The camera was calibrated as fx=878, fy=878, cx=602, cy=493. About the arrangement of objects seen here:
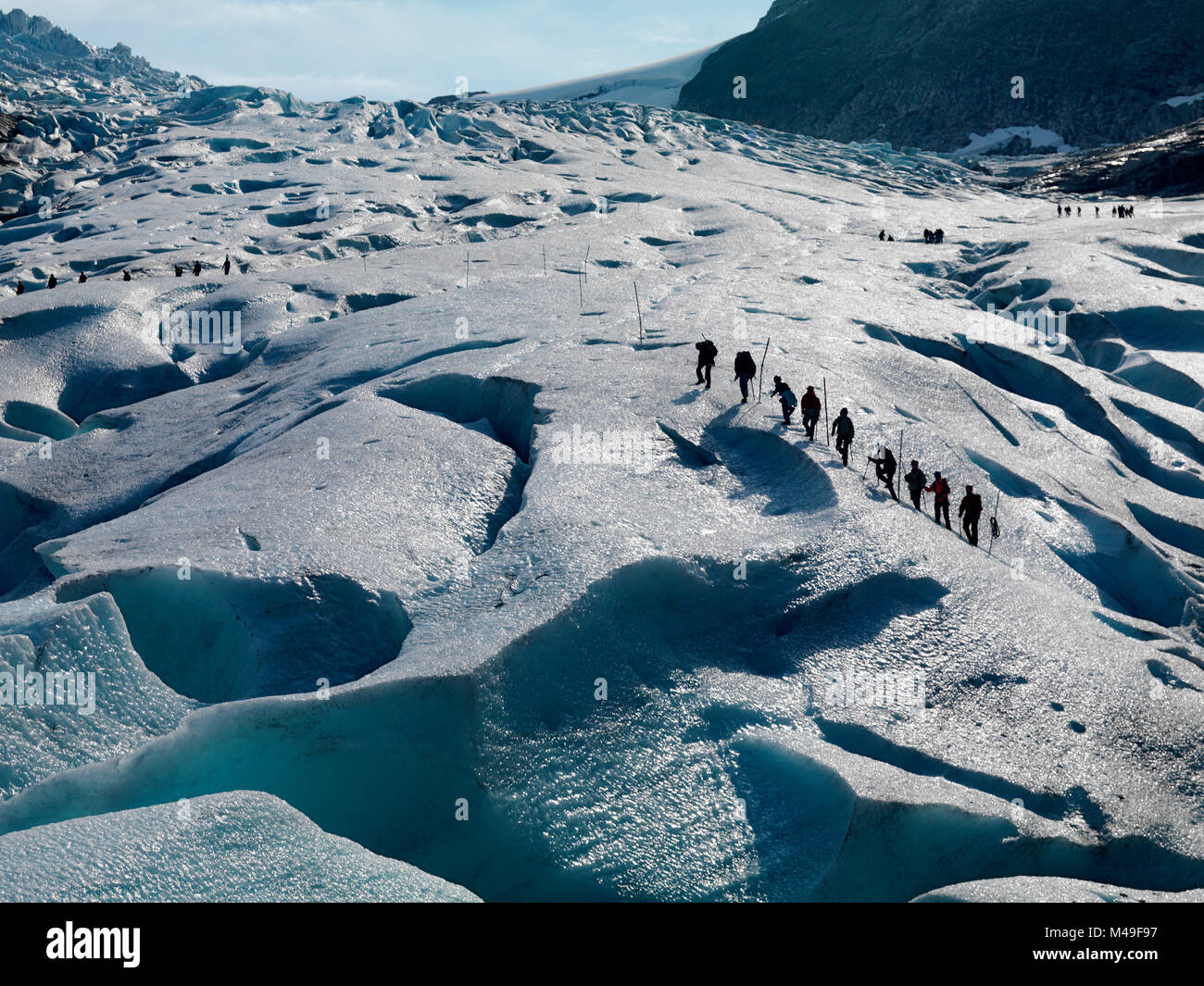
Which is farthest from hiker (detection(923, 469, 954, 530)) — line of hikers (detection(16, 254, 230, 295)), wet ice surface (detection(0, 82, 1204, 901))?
line of hikers (detection(16, 254, 230, 295))

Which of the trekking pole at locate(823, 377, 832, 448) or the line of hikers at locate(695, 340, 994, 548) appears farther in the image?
the trekking pole at locate(823, 377, 832, 448)

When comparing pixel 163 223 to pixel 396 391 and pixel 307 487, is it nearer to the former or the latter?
pixel 396 391

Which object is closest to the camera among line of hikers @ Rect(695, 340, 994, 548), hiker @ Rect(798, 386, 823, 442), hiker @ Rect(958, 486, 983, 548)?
hiker @ Rect(958, 486, 983, 548)

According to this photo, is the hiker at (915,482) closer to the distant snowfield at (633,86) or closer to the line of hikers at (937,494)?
the line of hikers at (937,494)

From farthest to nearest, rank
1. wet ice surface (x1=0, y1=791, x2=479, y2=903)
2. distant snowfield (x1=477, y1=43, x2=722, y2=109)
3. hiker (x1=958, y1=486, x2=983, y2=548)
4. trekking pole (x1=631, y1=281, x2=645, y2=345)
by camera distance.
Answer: distant snowfield (x1=477, y1=43, x2=722, y2=109) < trekking pole (x1=631, y1=281, x2=645, y2=345) < hiker (x1=958, y1=486, x2=983, y2=548) < wet ice surface (x1=0, y1=791, x2=479, y2=903)

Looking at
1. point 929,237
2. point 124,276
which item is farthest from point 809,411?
Answer: point 929,237

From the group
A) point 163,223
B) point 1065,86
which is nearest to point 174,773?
point 163,223

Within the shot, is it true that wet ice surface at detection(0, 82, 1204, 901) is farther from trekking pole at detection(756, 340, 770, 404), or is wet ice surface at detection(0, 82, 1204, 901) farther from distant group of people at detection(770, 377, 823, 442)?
trekking pole at detection(756, 340, 770, 404)

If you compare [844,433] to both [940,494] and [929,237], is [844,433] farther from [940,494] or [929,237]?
[929,237]
